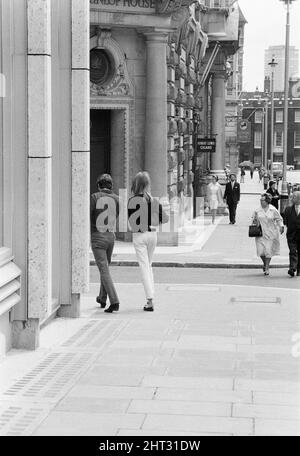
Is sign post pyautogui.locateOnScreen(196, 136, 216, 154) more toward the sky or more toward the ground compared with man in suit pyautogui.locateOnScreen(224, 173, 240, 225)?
more toward the sky

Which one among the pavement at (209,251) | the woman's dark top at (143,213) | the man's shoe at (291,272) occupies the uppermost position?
the woman's dark top at (143,213)

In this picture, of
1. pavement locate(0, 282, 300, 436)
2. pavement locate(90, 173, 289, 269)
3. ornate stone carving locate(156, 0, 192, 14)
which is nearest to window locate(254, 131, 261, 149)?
pavement locate(90, 173, 289, 269)

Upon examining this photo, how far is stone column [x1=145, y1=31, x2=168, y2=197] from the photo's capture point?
23531mm

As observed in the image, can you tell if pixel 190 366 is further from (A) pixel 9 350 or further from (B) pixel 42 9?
(B) pixel 42 9

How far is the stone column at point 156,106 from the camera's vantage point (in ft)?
77.2

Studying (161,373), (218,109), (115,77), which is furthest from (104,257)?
(218,109)

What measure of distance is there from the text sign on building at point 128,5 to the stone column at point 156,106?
591mm

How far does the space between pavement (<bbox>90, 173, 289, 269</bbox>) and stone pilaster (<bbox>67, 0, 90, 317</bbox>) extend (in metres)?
8.15

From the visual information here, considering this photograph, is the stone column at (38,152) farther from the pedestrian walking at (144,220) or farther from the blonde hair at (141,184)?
the blonde hair at (141,184)

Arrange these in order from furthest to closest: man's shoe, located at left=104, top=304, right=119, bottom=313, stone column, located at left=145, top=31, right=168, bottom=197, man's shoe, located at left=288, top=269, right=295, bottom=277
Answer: stone column, located at left=145, top=31, right=168, bottom=197
man's shoe, located at left=288, top=269, right=295, bottom=277
man's shoe, located at left=104, top=304, right=119, bottom=313

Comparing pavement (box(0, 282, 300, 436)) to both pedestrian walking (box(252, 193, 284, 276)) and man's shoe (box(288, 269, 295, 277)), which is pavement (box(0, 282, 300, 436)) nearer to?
man's shoe (box(288, 269, 295, 277))

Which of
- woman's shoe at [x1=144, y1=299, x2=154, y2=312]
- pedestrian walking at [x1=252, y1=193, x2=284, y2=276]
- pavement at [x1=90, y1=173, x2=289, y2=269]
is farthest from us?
pavement at [x1=90, y1=173, x2=289, y2=269]

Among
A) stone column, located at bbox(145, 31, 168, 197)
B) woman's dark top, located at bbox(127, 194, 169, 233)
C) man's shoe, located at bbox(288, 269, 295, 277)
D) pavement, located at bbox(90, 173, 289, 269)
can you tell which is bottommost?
pavement, located at bbox(90, 173, 289, 269)

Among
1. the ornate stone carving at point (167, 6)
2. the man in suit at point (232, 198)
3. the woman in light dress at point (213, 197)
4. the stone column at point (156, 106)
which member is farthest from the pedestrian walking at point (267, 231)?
the woman in light dress at point (213, 197)
